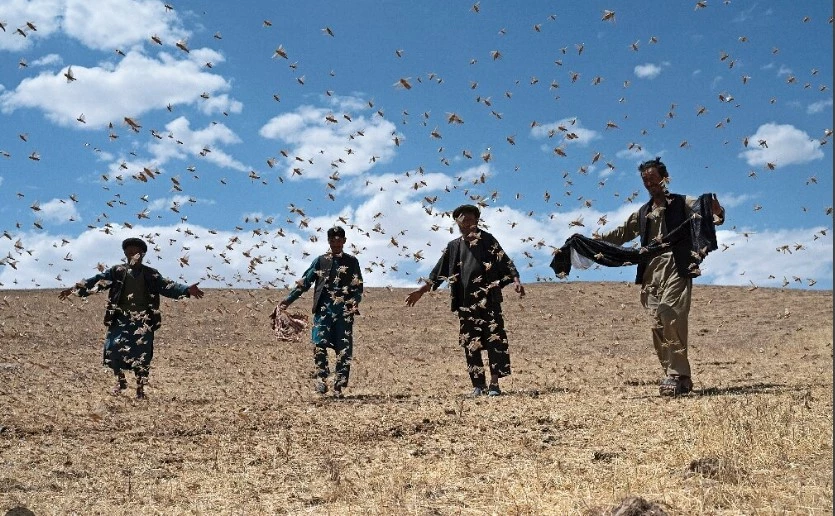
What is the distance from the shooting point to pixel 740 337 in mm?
18359

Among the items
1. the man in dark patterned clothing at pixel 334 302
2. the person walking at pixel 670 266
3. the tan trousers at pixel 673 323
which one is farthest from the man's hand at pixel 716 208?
the man in dark patterned clothing at pixel 334 302

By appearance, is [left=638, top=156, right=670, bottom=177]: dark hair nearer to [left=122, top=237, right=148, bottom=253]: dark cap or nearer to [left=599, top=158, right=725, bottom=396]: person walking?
[left=599, top=158, right=725, bottom=396]: person walking

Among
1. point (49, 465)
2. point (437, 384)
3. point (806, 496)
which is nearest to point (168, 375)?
point (437, 384)

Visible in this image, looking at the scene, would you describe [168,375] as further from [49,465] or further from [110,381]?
[49,465]

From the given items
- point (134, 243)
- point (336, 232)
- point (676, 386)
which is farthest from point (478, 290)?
point (134, 243)

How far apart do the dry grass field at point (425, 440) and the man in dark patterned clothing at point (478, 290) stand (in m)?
0.61

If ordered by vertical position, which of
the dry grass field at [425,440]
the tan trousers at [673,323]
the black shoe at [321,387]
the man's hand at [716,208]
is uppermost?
the man's hand at [716,208]

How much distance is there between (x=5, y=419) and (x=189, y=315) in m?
16.0

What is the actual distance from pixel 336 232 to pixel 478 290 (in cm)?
209

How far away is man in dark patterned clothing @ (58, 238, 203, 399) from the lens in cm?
1036

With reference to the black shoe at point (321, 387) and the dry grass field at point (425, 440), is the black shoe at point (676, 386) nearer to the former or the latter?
the dry grass field at point (425, 440)

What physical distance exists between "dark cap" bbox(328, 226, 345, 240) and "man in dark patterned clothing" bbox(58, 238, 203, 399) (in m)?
2.00

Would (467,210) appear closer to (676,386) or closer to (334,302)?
(334,302)

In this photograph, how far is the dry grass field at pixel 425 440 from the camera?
4.51m
